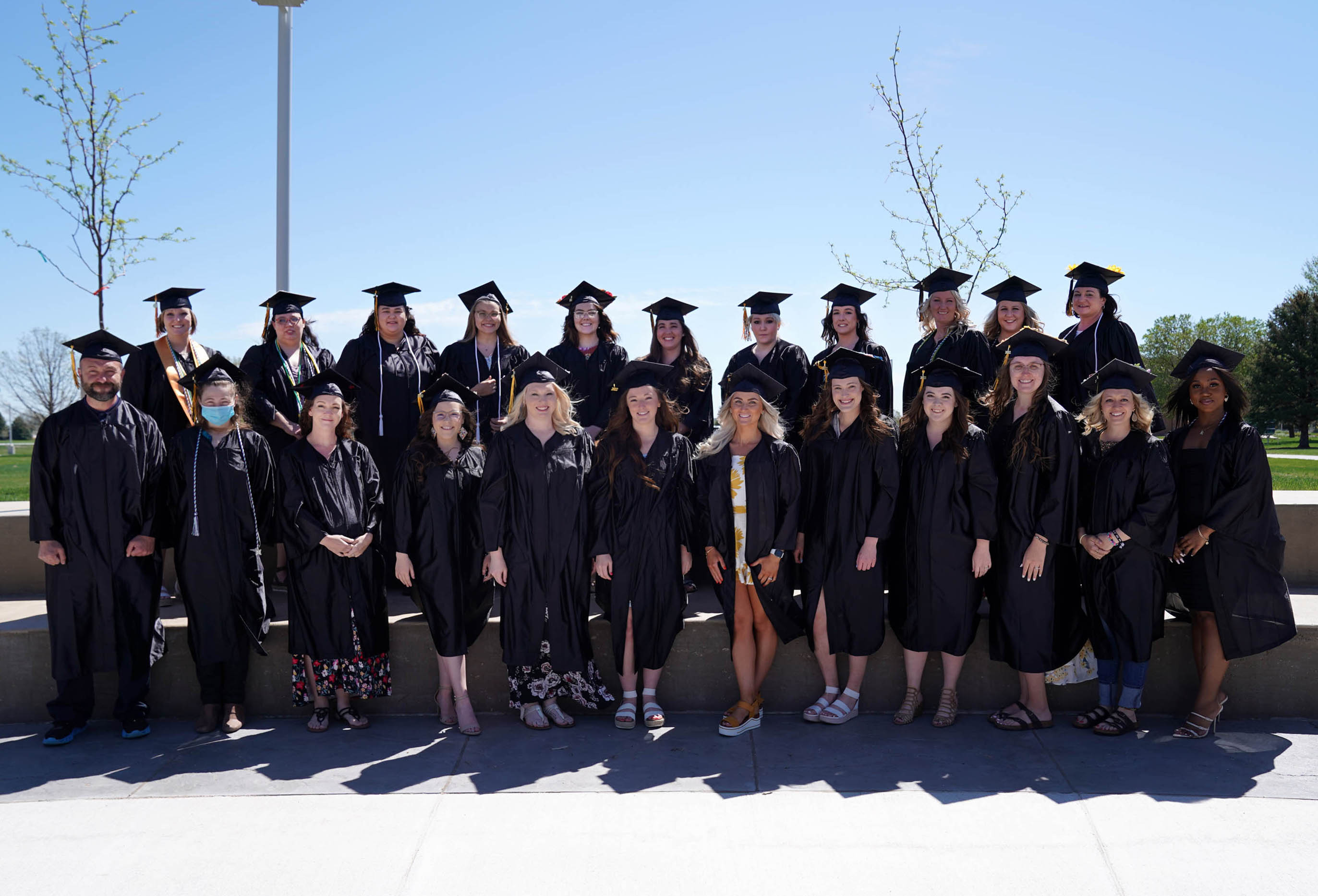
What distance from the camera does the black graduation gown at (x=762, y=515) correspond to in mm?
4672

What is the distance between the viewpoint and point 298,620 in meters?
4.74

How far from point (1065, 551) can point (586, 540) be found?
8.47 ft

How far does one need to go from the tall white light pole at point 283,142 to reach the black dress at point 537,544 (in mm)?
3033

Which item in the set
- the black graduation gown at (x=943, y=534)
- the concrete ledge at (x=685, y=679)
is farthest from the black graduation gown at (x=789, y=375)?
the concrete ledge at (x=685, y=679)

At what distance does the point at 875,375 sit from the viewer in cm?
570

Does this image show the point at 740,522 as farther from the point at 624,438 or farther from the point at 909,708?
the point at 909,708

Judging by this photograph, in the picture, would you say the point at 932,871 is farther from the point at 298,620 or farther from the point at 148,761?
the point at 148,761

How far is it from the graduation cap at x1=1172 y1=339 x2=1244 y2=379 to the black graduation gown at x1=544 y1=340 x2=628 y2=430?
3301 mm

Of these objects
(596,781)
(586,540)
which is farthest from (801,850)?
(586,540)

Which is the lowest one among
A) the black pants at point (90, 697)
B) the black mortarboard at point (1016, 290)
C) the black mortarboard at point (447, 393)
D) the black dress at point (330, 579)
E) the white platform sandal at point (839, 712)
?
the white platform sandal at point (839, 712)

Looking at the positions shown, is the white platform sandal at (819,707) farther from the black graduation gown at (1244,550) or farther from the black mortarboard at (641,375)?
the black graduation gown at (1244,550)

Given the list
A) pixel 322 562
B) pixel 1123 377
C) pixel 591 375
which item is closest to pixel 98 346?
pixel 322 562

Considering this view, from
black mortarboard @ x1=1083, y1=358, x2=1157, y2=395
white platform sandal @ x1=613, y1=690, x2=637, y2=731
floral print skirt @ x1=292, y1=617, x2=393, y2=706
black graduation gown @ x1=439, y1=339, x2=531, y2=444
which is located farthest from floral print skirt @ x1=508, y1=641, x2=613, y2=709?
black mortarboard @ x1=1083, y1=358, x2=1157, y2=395

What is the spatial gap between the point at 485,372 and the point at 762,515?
2.25 meters
